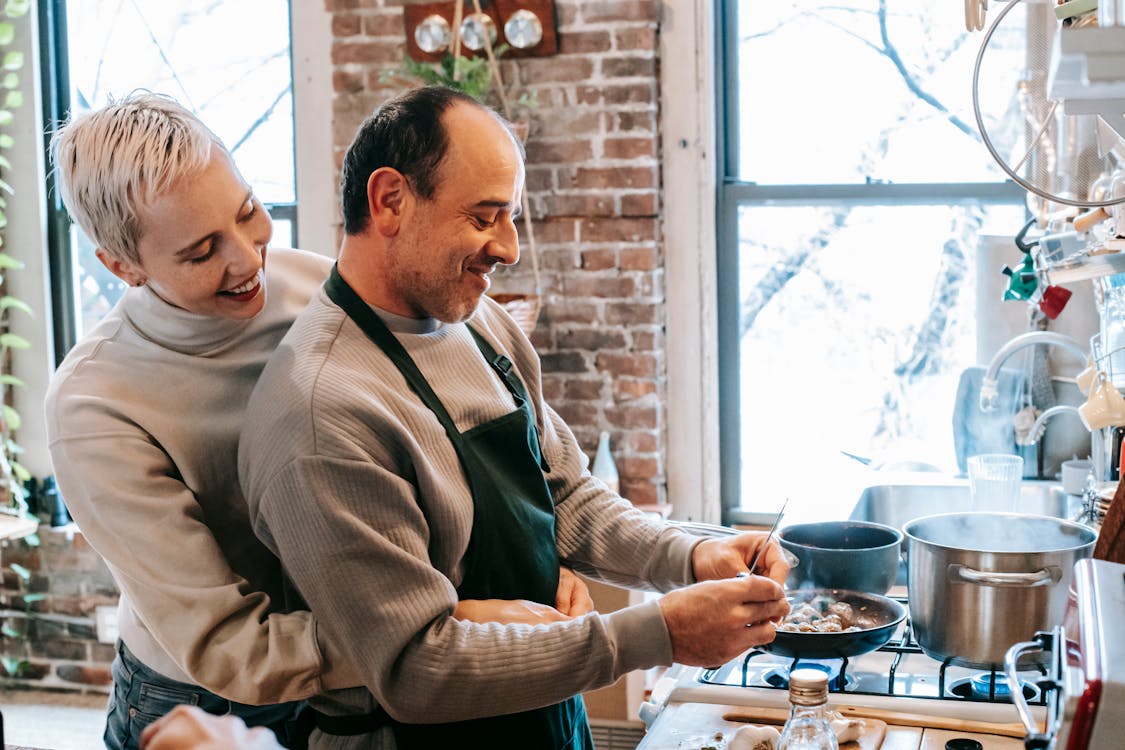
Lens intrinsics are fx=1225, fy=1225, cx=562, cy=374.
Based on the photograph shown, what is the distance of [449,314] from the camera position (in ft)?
5.26

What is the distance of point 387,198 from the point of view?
1566 millimetres

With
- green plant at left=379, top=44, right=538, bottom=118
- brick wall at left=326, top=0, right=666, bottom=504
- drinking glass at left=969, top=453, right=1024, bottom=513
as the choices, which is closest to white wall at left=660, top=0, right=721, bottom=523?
brick wall at left=326, top=0, right=666, bottom=504

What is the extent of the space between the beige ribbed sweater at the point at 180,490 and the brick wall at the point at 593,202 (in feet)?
5.46

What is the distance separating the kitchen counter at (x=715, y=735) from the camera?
152cm

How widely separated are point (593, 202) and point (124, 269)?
190 cm

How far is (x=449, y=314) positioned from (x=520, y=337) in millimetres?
343

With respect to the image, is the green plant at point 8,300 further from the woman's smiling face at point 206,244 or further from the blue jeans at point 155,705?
the woman's smiling face at point 206,244

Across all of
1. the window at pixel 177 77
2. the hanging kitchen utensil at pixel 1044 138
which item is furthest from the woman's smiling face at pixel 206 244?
the window at pixel 177 77

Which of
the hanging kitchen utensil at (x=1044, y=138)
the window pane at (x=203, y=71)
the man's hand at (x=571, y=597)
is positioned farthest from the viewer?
the window pane at (x=203, y=71)

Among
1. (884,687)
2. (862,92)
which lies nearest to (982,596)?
(884,687)

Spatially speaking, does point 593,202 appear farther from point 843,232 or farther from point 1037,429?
point 1037,429

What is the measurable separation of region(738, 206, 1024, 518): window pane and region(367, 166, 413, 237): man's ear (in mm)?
2028

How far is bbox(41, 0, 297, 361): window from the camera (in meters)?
3.80

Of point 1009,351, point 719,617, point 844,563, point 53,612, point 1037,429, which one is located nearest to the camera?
point 719,617
